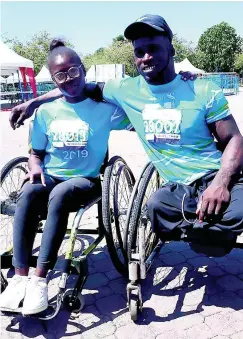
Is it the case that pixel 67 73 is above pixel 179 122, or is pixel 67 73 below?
above

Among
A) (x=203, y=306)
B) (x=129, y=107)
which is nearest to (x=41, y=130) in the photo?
(x=129, y=107)

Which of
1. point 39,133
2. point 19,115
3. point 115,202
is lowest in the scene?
point 115,202

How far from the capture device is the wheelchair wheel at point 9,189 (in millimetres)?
2598

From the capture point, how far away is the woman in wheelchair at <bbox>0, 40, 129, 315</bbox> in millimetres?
2293

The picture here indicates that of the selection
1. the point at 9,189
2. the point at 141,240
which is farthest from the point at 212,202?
the point at 9,189

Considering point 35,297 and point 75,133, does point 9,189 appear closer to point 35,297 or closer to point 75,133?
point 75,133

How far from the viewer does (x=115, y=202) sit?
2.57 meters

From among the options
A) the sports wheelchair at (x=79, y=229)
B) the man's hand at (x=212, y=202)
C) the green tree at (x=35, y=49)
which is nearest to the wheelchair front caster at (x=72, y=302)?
the sports wheelchair at (x=79, y=229)

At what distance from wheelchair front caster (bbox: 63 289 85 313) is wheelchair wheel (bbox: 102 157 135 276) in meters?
0.35

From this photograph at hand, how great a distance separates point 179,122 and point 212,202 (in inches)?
21.2

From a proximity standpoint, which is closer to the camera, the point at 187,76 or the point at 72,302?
the point at 72,302

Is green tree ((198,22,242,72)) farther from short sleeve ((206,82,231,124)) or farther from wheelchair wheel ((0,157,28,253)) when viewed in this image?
short sleeve ((206,82,231,124))

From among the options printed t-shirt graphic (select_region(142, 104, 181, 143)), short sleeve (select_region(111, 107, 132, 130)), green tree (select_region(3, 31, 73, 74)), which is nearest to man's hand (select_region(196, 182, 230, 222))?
printed t-shirt graphic (select_region(142, 104, 181, 143))

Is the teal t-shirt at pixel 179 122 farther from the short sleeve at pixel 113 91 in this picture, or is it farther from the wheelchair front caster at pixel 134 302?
the wheelchair front caster at pixel 134 302
